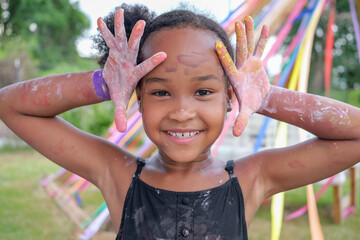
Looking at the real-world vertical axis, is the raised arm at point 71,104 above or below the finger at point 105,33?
below

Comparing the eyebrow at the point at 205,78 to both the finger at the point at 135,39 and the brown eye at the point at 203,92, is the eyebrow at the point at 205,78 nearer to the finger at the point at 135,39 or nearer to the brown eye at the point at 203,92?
the brown eye at the point at 203,92

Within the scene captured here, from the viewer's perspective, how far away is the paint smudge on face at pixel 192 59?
1.32 m

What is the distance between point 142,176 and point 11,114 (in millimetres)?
584

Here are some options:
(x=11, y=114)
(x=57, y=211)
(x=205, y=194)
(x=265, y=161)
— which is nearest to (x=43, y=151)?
(x=11, y=114)

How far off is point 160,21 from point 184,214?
0.74m

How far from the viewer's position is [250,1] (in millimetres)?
2473

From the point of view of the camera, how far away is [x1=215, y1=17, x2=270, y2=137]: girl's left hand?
134cm

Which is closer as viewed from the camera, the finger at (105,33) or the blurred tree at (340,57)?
the finger at (105,33)

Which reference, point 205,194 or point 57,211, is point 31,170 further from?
point 205,194

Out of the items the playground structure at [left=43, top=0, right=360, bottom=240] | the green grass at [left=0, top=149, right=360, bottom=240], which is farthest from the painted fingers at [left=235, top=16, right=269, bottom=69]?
the green grass at [left=0, top=149, right=360, bottom=240]

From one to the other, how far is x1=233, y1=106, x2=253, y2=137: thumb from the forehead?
0.61 ft

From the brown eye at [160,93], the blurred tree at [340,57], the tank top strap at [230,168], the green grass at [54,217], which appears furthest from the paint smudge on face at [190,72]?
the blurred tree at [340,57]

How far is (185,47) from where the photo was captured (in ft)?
4.42

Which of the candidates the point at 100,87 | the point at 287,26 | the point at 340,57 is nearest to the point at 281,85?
the point at 287,26
